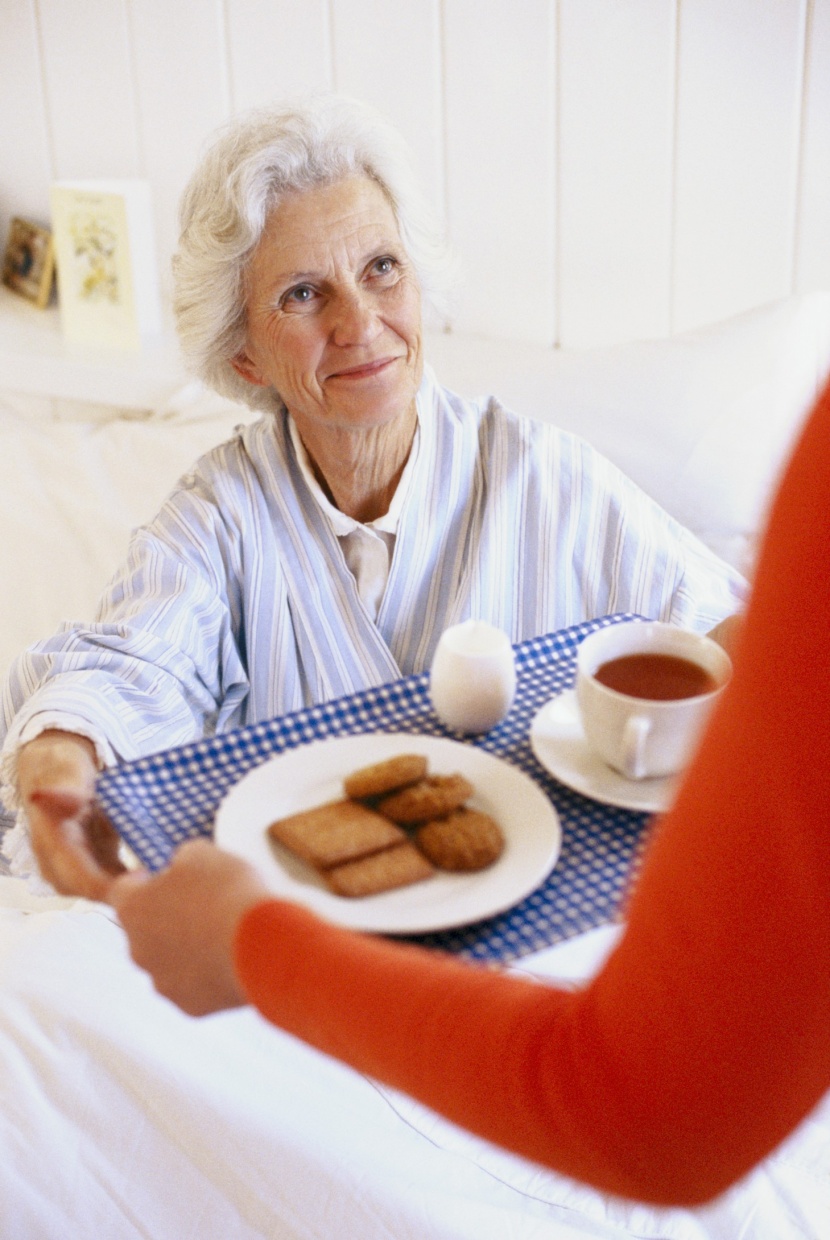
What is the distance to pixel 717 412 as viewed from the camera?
198 cm

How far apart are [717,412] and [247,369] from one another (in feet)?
2.60

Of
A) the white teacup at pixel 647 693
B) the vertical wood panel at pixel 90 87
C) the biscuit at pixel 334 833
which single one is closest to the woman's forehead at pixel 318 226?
the white teacup at pixel 647 693

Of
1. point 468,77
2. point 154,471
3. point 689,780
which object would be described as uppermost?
point 468,77

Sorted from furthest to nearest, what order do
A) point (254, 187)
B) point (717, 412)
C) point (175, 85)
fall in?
point (175, 85), point (717, 412), point (254, 187)

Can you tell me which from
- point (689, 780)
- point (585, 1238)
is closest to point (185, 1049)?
point (585, 1238)

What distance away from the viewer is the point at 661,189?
214 centimetres

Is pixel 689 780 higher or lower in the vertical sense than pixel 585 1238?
higher

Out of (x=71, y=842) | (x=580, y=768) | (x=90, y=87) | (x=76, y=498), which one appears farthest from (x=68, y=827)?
(x=90, y=87)

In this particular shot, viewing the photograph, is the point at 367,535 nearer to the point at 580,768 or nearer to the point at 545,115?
the point at 580,768

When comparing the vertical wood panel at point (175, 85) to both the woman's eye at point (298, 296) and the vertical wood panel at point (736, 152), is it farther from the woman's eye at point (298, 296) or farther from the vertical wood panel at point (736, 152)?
the woman's eye at point (298, 296)

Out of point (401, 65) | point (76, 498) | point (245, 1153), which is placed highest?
point (401, 65)

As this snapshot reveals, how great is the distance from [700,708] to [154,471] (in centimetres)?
150

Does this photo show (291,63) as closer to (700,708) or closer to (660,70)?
(660,70)

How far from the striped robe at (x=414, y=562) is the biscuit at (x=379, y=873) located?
2.13 ft
